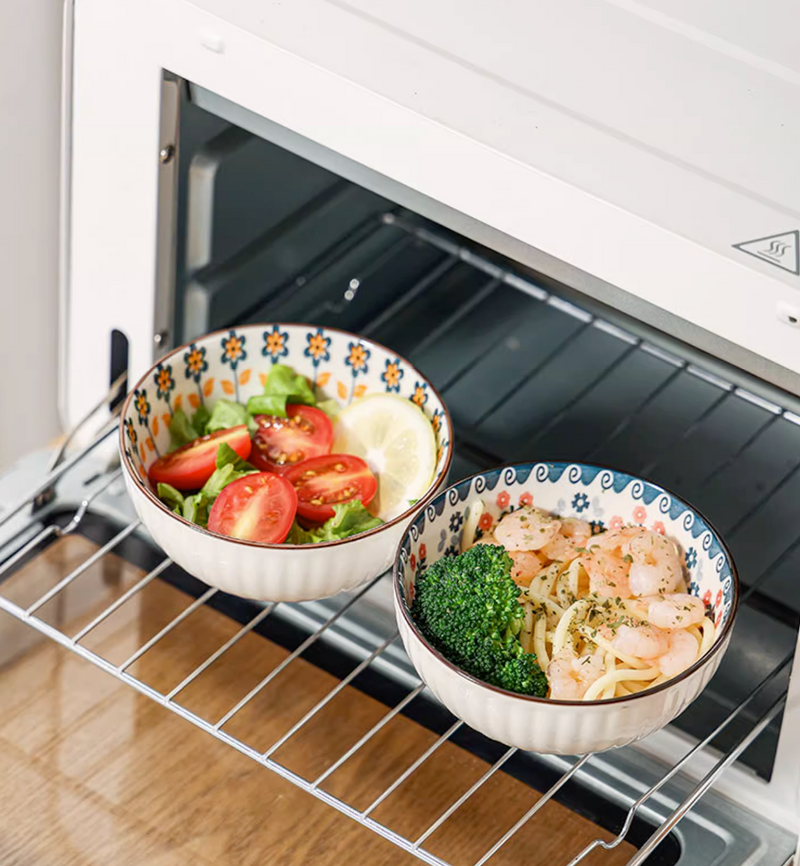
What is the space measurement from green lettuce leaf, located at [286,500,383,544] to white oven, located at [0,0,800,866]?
0.12 metres

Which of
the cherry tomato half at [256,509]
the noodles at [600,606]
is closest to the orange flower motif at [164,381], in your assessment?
the cherry tomato half at [256,509]

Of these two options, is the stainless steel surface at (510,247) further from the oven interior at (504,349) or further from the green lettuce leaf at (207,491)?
the green lettuce leaf at (207,491)

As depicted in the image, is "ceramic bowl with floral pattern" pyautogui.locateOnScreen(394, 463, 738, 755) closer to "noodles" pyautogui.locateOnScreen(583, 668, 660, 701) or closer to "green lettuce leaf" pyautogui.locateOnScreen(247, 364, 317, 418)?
"noodles" pyautogui.locateOnScreen(583, 668, 660, 701)

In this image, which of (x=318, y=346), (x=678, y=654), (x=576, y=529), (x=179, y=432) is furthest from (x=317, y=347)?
(x=678, y=654)

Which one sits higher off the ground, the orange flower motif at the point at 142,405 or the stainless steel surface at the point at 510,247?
the stainless steel surface at the point at 510,247

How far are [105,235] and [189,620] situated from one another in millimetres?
260

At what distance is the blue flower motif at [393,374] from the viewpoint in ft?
2.94

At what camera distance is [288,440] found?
0.87 metres

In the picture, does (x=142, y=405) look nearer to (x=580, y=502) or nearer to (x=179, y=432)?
(x=179, y=432)

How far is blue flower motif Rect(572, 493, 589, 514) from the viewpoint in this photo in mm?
842

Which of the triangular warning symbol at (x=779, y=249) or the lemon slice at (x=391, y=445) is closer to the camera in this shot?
the triangular warning symbol at (x=779, y=249)

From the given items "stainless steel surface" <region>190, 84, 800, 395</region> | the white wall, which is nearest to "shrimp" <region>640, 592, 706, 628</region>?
"stainless steel surface" <region>190, 84, 800, 395</region>

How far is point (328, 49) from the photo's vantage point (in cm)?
76

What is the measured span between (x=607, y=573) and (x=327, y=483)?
0.57 feet
